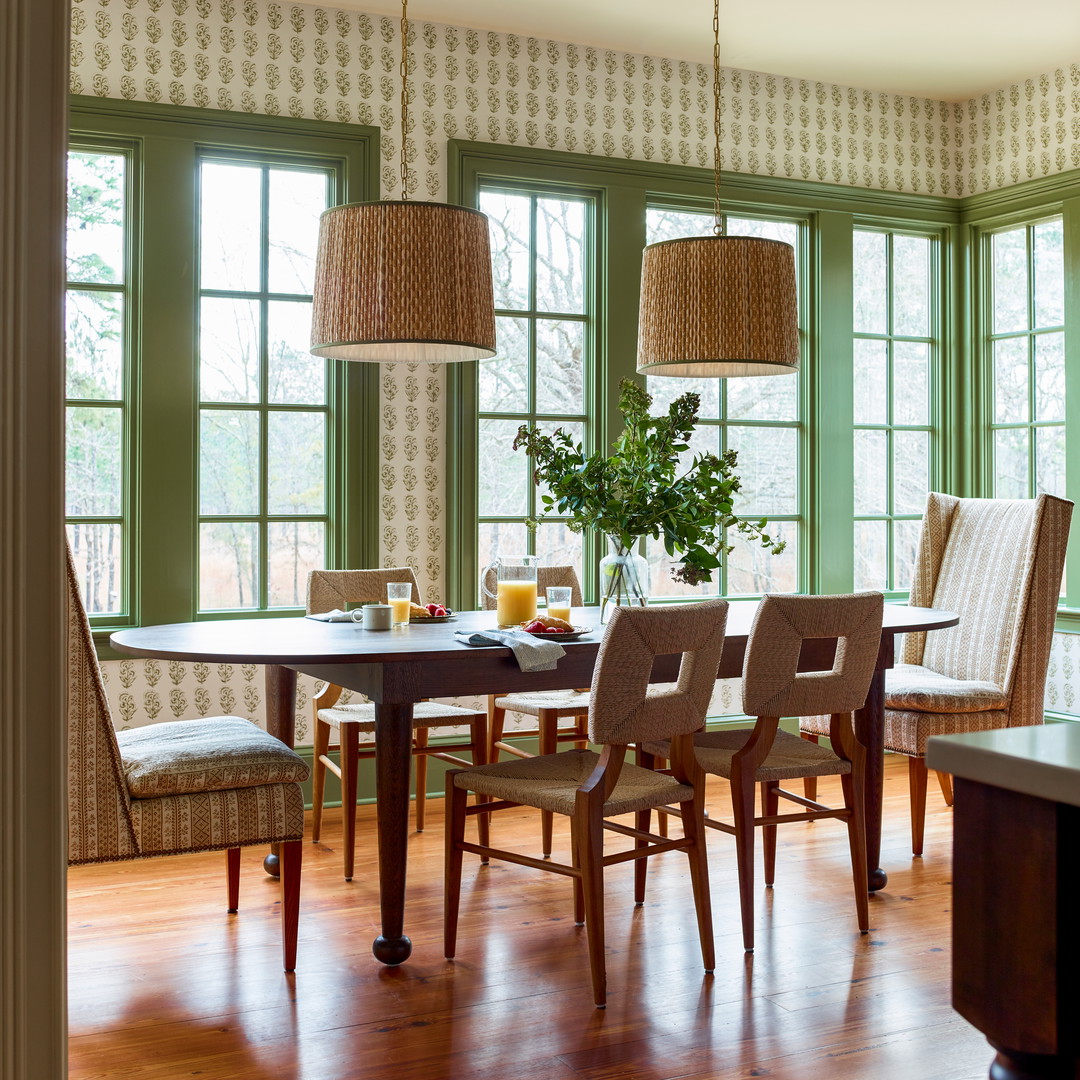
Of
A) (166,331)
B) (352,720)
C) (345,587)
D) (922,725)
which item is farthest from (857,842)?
(166,331)

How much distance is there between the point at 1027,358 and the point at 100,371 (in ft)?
12.7

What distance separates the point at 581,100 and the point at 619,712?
305 centimetres

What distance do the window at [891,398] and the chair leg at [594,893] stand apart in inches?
124

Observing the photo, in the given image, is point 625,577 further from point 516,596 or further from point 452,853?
point 452,853

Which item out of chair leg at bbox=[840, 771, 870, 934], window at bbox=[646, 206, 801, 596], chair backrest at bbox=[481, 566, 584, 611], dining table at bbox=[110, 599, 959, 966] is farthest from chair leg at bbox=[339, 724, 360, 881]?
window at bbox=[646, 206, 801, 596]

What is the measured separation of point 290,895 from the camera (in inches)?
105

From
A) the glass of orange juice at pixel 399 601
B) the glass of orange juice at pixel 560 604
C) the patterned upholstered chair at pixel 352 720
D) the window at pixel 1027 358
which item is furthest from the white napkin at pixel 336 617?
the window at pixel 1027 358

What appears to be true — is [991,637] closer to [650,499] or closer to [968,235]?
[650,499]

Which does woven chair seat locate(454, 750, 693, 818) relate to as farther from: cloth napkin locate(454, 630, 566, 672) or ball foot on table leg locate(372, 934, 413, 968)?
ball foot on table leg locate(372, 934, 413, 968)

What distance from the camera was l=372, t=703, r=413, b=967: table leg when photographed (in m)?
2.68

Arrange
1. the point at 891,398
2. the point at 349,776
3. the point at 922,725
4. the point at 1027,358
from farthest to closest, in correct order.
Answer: the point at 891,398
the point at 1027,358
the point at 922,725
the point at 349,776

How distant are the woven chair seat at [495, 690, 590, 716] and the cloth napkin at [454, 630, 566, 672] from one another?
2.91 feet

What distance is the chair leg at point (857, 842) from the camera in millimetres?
3008

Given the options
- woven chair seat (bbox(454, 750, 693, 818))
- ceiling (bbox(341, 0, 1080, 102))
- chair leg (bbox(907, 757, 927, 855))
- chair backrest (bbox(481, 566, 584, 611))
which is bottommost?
chair leg (bbox(907, 757, 927, 855))
